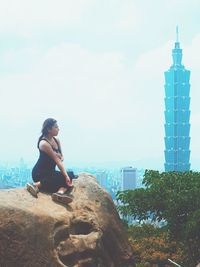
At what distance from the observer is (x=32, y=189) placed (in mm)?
8422

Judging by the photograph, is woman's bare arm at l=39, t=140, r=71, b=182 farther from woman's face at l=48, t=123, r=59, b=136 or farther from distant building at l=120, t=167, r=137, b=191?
distant building at l=120, t=167, r=137, b=191

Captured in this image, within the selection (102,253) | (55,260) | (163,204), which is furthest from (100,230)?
(163,204)

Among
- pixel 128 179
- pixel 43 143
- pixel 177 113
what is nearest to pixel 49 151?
pixel 43 143

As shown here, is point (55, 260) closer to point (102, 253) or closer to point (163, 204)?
point (102, 253)

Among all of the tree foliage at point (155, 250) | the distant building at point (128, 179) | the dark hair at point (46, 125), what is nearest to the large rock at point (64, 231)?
the dark hair at point (46, 125)

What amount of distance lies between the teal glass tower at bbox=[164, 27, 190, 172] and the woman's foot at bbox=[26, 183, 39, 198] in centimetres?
12672

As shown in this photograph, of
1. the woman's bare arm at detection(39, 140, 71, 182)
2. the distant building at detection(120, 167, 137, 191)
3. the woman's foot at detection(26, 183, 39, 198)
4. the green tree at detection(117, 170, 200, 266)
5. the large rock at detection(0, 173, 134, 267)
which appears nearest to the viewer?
the large rock at detection(0, 173, 134, 267)

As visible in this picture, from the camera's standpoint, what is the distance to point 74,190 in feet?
29.3

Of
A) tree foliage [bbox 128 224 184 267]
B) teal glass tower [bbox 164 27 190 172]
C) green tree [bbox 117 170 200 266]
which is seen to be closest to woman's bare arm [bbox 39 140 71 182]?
green tree [bbox 117 170 200 266]

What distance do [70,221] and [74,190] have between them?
0.75 meters

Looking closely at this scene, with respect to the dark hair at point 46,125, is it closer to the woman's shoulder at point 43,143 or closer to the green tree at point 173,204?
the woman's shoulder at point 43,143

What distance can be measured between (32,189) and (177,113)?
423 feet

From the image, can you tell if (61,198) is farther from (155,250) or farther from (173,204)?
(155,250)

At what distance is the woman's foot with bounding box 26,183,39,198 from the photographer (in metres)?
8.38
